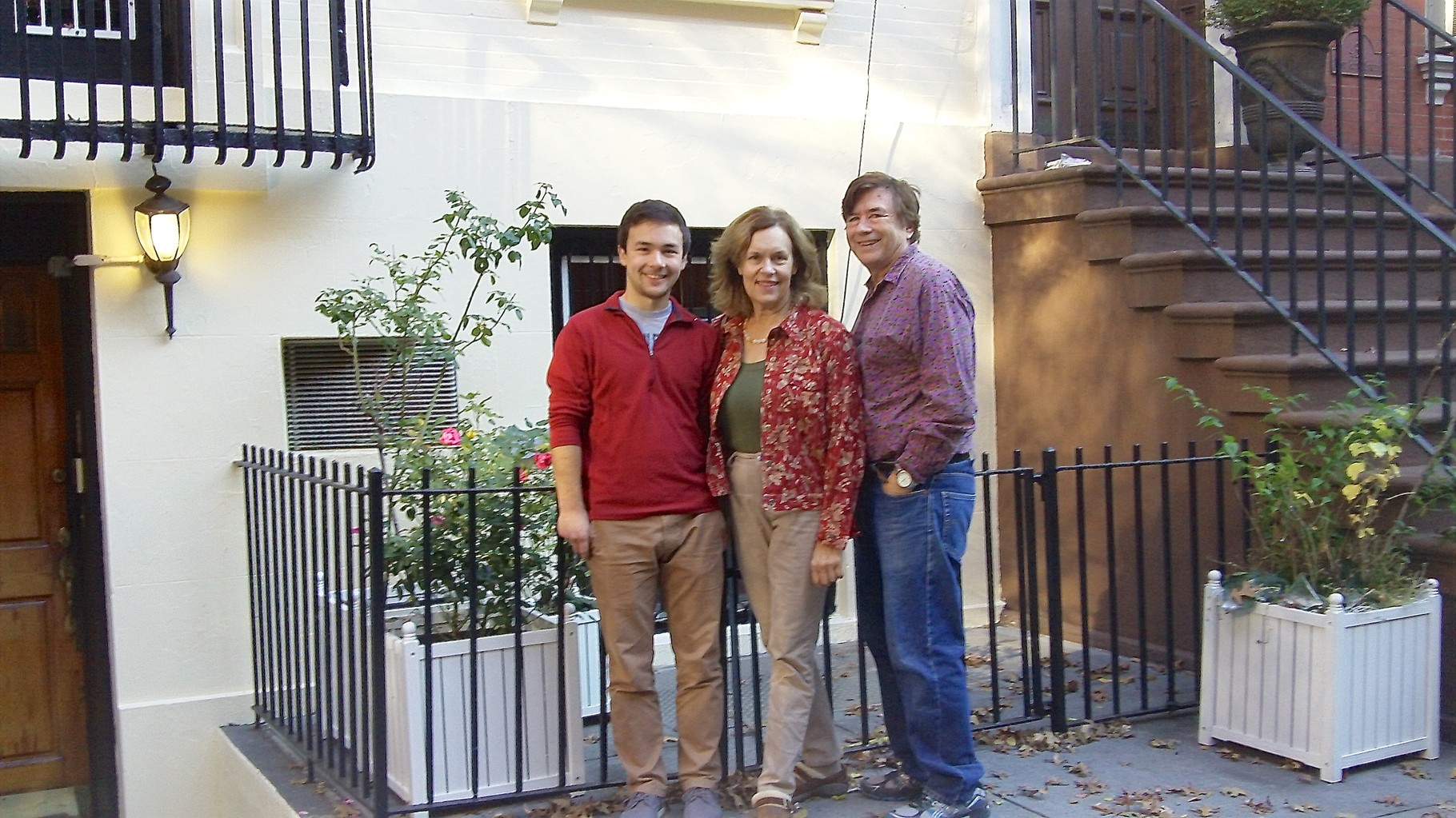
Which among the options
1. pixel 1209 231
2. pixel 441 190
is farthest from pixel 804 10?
pixel 1209 231

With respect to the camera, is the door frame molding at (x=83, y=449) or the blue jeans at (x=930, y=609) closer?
the blue jeans at (x=930, y=609)

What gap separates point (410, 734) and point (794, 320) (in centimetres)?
169

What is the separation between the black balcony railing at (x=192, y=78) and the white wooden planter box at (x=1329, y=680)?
3.80m

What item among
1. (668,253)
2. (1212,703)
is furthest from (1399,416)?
(668,253)

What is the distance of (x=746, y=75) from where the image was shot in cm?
661

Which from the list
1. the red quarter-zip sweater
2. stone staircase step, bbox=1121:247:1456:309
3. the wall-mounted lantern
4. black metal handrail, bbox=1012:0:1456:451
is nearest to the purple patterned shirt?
the red quarter-zip sweater

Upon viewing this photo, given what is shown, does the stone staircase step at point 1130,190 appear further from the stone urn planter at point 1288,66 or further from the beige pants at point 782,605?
the beige pants at point 782,605

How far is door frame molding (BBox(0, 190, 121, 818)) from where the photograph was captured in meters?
5.57

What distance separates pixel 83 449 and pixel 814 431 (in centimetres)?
341

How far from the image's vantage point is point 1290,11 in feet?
23.0

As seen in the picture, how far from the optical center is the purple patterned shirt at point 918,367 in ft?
12.6

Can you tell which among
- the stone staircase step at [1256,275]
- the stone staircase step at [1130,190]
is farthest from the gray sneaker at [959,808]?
the stone staircase step at [1130,190]

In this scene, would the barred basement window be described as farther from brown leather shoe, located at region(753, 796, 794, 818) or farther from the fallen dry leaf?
the fallen dry leaf

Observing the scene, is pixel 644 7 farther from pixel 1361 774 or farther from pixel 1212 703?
pixel 1361 774
